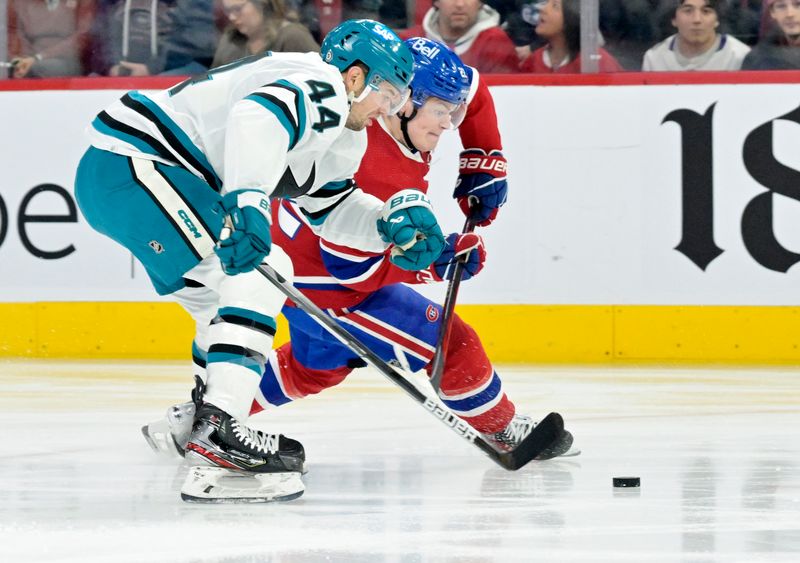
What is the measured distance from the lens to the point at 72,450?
3.19m

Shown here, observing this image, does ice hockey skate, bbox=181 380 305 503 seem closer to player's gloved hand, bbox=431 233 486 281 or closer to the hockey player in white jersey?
the hockey player in white jersey

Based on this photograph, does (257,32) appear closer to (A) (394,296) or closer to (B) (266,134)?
(A) (394,296)

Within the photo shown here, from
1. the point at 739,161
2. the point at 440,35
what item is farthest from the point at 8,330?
the point at 739,161

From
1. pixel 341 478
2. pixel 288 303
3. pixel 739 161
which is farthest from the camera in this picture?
pixel 739 161

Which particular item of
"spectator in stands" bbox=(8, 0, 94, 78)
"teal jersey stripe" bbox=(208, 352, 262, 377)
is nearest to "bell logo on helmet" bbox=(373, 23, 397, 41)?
"teal jersey stripe" bbox=(208, 352, 262, 377)

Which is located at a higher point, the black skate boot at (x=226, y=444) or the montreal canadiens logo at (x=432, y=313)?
the montreal canadiens logo at (x=432, y=313)

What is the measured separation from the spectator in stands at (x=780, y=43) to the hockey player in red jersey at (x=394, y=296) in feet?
6.93

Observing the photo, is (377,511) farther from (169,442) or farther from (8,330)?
(8,330)

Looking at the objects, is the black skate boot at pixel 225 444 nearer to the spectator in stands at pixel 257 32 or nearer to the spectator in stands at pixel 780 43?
the spectator in stands at pixel 257 32

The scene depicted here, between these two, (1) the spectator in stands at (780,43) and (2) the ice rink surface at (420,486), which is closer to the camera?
(2) the ice rink surface at (420,486)

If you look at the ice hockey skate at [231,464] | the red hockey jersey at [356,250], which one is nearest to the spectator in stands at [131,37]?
the red hockey jersey at [356,250]

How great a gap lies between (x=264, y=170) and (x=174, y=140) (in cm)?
34

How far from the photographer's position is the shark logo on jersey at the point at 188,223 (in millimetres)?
2688

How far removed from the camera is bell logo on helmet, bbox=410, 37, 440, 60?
3.11 metres
